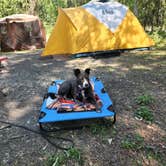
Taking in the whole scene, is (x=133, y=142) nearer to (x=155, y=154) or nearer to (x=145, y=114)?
(x=155, y=154)

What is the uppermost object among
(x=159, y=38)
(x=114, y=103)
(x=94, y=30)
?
(x=94, y=30)

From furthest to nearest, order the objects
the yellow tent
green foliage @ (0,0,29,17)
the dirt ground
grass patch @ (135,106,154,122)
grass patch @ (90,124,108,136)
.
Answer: green foliage @ (0,0,29,17), the yellow tent, grass patch @ (135,106,154,122), grass patch @ (90,124,108,136), the dirt ground

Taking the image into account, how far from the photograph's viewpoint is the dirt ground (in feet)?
10.3

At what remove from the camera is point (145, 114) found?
395cm

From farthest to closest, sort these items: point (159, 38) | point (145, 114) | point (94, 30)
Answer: point (159, 38)
point (94, 30)
point (145, 114)

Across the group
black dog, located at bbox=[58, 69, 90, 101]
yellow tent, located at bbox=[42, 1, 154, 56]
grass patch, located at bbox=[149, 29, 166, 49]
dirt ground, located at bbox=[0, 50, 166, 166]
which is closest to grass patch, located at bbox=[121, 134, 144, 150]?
dirt ground, located at bbox=[0, 50, 166, 166]

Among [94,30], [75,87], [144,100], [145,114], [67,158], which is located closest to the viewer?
[67,158]

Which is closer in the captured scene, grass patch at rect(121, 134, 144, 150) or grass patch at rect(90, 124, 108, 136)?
grass patch at rect(121, 134, 144, 150)

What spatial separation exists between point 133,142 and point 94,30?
5411 millimetres

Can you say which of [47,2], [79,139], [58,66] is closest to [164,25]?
[58,66]

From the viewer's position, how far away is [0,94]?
5.14 meters

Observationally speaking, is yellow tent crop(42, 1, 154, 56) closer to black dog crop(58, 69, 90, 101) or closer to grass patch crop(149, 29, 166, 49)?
grass patch crop(149, 29, 166, 49)

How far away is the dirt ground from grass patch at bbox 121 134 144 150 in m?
0.03

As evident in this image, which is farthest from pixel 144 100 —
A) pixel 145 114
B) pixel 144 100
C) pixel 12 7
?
pixel 12 7
